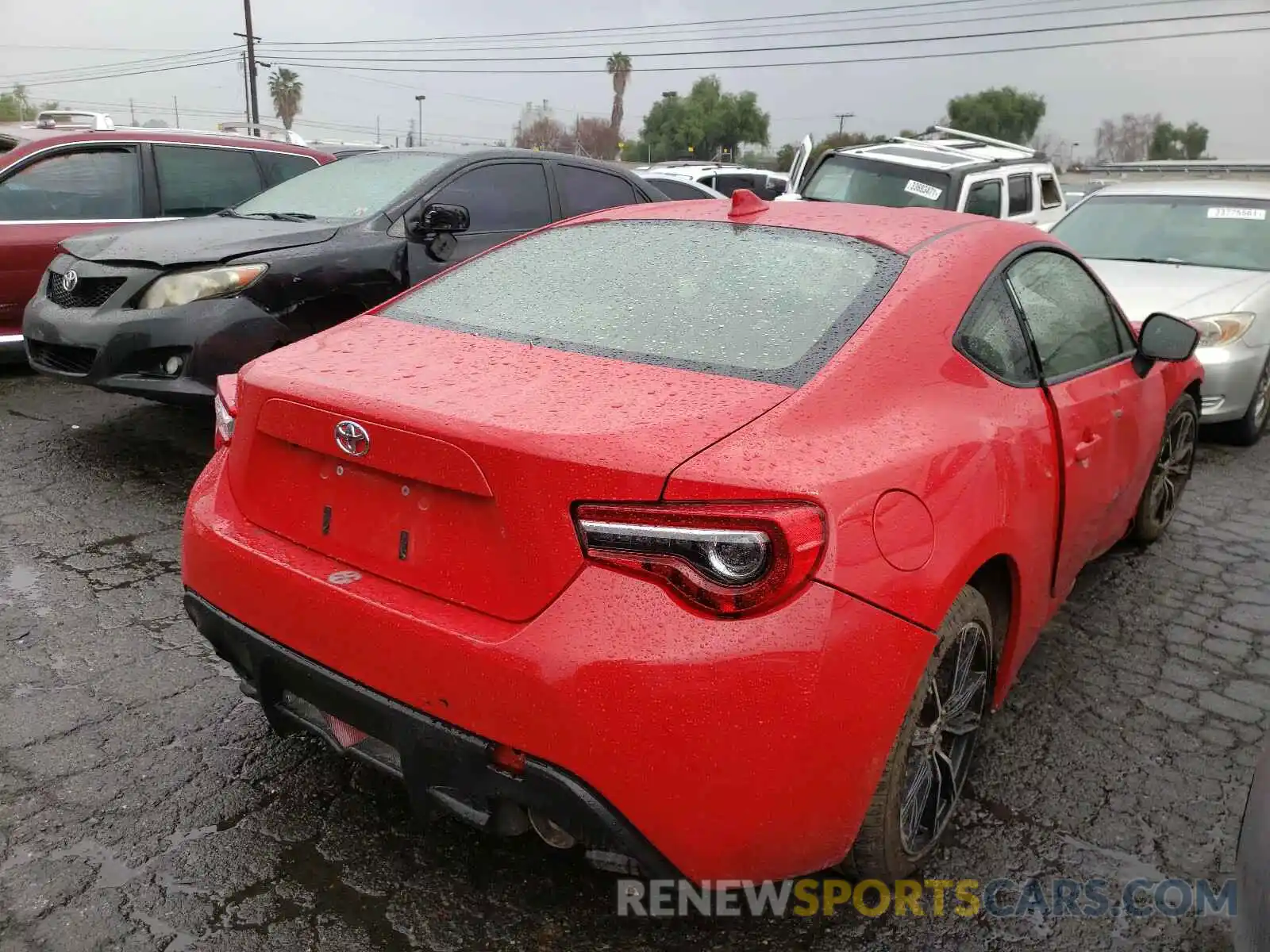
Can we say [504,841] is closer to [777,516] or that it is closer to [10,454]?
[777,516]

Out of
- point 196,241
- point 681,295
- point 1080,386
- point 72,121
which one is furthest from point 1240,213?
point 72,121

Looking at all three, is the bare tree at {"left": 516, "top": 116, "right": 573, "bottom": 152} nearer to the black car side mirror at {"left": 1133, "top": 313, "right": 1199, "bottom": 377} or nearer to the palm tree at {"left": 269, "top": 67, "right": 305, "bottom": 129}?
the palm tree at {"left": 269, "top": 67, "right": 305, "bottom": 129}

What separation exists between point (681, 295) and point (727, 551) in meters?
0.96

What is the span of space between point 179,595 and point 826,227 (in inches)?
103

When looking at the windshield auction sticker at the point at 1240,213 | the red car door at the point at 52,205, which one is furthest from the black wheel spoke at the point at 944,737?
the red car door at the point at 52,205

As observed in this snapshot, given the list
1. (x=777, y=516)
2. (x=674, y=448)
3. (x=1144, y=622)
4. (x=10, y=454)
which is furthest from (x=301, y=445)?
(x=10, y=454)

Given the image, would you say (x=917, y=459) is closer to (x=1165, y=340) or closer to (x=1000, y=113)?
(x=1165, y=340)

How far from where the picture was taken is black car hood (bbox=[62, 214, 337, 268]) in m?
4.82

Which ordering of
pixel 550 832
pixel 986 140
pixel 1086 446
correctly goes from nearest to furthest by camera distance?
pixel 550 832 < pixel 1086 446 < pixel 986 140

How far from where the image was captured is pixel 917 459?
6.70 feet

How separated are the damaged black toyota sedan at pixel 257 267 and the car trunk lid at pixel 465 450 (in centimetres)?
263

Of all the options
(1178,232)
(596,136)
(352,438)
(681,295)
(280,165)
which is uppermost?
(681,295)

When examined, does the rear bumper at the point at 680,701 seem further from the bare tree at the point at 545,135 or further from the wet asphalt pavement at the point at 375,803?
the bare tree at the point at 545,135

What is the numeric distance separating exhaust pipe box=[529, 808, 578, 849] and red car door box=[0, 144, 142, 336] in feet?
19.4
